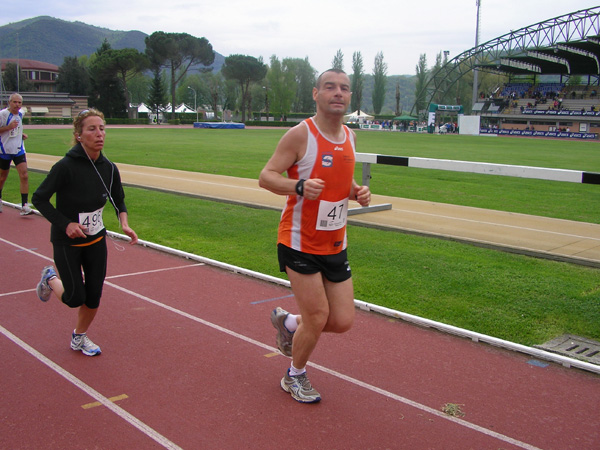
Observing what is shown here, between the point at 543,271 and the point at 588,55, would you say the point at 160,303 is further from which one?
the point at 588,55

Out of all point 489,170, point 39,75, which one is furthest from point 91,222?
point 39,75

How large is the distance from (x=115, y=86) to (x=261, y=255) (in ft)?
307

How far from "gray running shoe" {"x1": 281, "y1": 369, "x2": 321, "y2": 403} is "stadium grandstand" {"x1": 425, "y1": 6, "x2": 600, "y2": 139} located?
6758 cm

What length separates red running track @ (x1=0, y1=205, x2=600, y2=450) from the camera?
3559 mm

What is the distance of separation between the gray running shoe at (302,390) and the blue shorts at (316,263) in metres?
0.74

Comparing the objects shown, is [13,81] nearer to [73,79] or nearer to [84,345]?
[73,79]

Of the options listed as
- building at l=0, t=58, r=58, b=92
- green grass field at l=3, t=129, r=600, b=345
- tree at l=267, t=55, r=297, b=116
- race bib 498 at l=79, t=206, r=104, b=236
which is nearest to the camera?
race bib 498 at l=79, t=206, r=104, b=236

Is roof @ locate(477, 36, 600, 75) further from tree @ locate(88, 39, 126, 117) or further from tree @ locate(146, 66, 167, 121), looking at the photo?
tree @ locate(88, 39, 126, 117)

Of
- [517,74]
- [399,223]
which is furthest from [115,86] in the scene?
[399,223]

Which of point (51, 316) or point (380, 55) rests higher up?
point (380, 55)

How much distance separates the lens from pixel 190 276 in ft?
23.3

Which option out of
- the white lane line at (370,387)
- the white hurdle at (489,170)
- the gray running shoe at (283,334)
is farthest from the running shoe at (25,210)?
the gray running shoe at (283,334)

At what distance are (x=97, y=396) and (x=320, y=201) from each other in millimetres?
2056

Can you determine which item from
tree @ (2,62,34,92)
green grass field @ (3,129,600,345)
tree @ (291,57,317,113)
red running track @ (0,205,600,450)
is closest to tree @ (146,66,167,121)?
tree @ (2,62,34,92)
